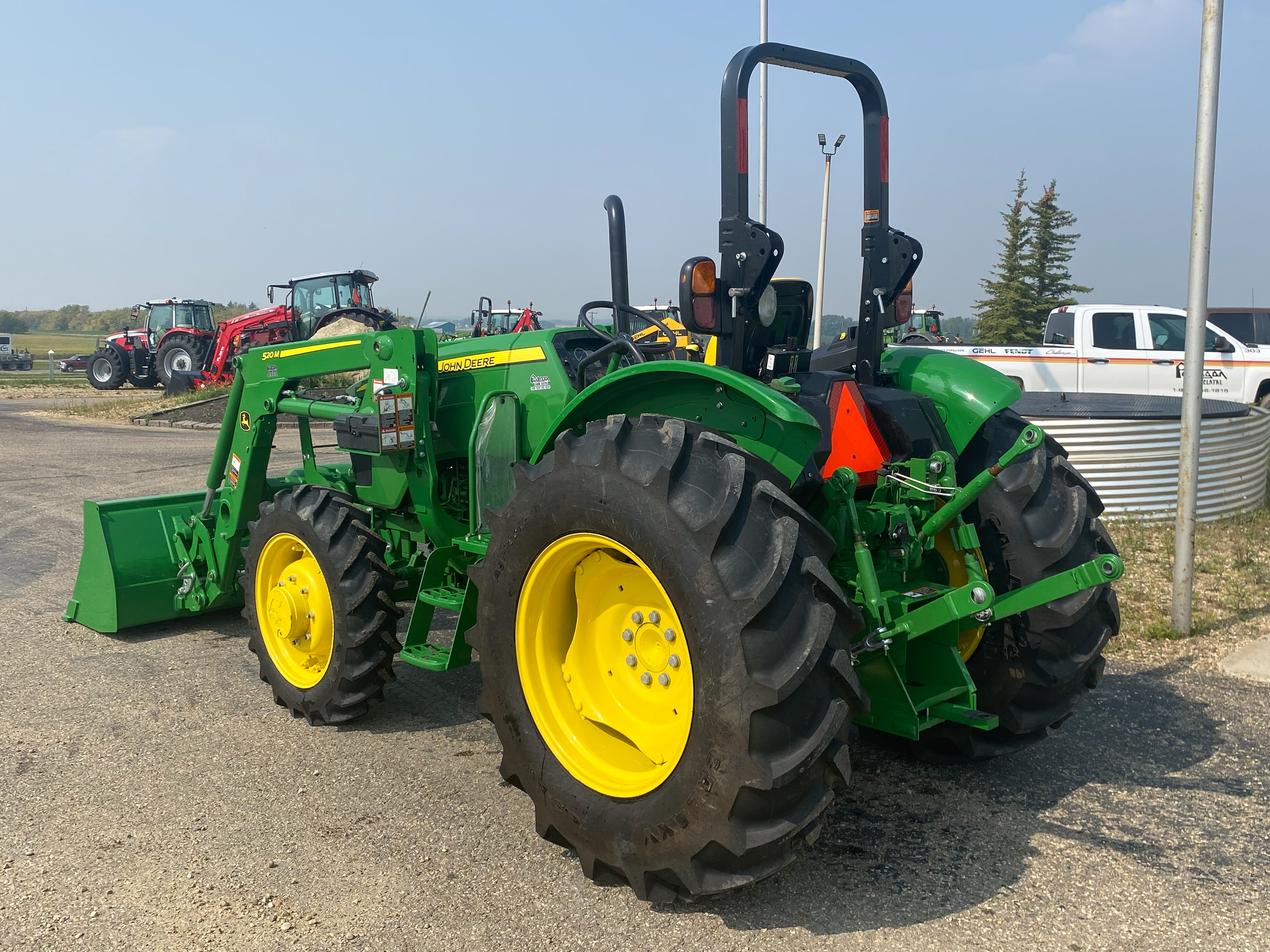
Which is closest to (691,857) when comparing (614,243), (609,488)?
(609,488)

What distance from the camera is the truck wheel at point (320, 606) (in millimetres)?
4418

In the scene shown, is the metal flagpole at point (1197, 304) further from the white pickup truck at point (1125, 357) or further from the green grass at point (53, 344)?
the green grass at point (53, 344)

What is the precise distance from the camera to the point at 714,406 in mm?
3287

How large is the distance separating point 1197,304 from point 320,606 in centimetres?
484

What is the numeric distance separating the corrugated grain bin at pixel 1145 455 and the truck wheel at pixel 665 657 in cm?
563

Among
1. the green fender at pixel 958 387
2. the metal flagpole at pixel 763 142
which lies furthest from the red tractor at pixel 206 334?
the green fender at pixel 958 387

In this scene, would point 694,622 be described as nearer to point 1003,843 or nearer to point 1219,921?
point 1003,843

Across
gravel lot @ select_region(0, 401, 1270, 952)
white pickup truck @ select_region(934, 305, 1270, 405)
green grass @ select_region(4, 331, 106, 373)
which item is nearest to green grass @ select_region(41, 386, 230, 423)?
white pickup truck @ select_region(934, 305, 1270, 405)

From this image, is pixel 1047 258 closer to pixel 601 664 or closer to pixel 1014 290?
pixel 1014 290

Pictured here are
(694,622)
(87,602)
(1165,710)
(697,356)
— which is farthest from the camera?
(87,602)

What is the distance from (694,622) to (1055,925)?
1352 mm

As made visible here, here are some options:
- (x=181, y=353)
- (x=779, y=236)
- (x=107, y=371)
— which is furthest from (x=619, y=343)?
(x=107, y=371)

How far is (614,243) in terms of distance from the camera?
4.73m

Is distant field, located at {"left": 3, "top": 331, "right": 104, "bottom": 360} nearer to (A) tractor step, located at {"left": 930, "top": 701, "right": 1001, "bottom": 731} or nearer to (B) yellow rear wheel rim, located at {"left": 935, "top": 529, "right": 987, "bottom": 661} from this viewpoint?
(B) yellow rear wheel rim, located at {"left": 935, "top": 529, "right": 987, "bottom": 661}
